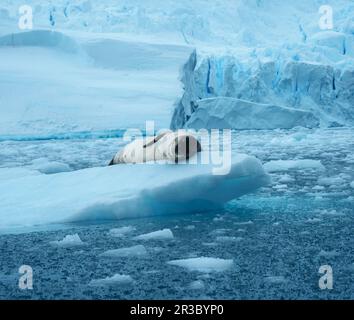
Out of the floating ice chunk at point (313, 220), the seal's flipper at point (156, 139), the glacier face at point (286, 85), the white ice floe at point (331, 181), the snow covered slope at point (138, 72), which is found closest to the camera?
the floating ice chunk at point (313, 220)

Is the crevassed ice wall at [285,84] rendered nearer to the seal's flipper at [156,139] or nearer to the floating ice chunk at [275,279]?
the seal's flipper at [156,139]

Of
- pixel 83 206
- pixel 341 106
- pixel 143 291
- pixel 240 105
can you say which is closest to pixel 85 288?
pixel 143 291

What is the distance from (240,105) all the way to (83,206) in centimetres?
1401

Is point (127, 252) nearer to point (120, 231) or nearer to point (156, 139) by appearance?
point (120, 231)

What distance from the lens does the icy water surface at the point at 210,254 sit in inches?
81.0

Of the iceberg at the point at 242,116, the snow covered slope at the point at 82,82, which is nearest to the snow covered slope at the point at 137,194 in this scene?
the snow covered slope at the point at 82,82

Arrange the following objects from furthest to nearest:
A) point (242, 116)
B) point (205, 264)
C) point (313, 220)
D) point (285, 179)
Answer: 1. point (242, 116)
2. point (285, 179)
3. point (313, 220)
4. point (205, 264)

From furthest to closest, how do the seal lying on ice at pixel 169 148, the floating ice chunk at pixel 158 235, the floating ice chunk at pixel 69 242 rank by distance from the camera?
the seal lying on ice at pixel 169 148 < the floating ice chunk at pixel 158 235 < the floating ice chunk at pixel 69 242

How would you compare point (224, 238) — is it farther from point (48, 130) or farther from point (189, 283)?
point (48, 130)

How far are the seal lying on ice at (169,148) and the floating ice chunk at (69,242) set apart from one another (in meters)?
1.05

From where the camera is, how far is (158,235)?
2.89 metres

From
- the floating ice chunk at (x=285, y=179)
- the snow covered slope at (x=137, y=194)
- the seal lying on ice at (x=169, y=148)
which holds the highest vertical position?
the seal lying on ice at (x=169, y=148)

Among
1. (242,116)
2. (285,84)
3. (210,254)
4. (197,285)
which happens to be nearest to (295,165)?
(210,254)

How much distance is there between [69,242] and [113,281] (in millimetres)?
713
